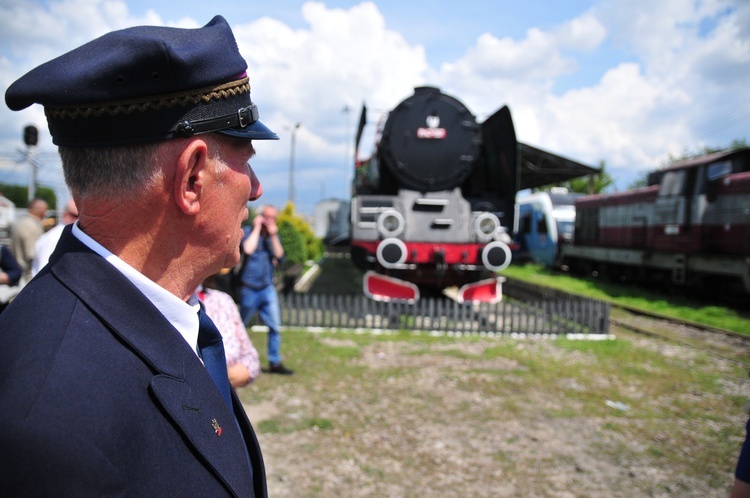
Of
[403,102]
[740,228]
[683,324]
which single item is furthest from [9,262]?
[740,228]

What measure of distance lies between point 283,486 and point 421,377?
2.78 m

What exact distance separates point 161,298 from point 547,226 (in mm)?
22939

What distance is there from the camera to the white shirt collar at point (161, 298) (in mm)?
1048

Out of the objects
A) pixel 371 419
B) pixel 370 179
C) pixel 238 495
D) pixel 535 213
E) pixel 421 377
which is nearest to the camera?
pixel 238 495

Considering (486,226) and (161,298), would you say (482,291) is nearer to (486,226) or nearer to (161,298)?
(486,226)

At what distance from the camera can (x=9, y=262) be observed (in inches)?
213

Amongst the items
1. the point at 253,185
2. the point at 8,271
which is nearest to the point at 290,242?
the point at 8,271

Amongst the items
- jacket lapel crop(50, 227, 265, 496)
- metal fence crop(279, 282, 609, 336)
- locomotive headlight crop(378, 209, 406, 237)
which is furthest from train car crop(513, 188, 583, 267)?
jacket lapel crop(50, 227, 265, 496)

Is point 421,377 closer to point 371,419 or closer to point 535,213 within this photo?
point 371,419

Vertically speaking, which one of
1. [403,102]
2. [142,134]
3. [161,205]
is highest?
[403,102]

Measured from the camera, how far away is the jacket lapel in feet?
3.13

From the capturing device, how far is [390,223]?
942 centimetres

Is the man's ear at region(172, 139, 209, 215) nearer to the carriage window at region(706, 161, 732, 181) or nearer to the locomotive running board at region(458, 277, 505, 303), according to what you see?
the locomotive running board at region(458, 277, 505, 303)

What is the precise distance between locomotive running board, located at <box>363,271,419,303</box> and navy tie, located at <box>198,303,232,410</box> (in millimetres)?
8213
